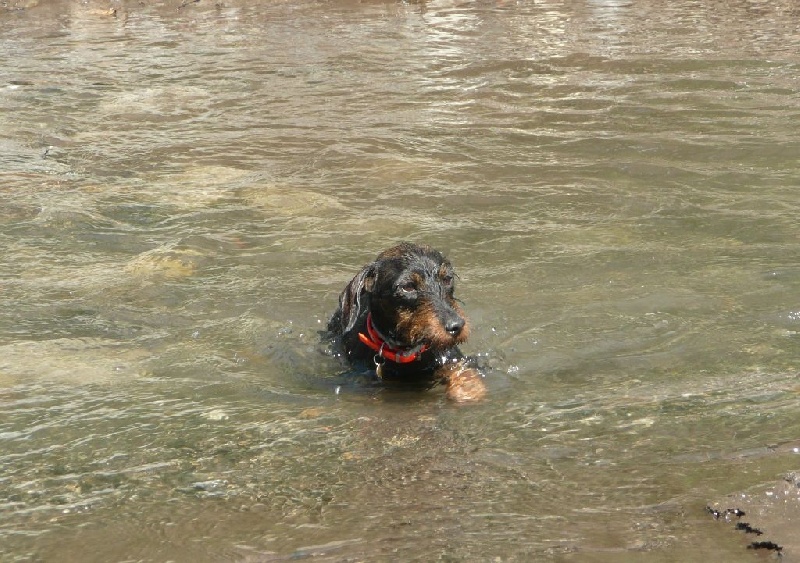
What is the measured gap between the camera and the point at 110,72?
54.3ft

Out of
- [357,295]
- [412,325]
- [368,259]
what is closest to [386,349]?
[412,325]

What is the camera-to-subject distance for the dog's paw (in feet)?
18.7

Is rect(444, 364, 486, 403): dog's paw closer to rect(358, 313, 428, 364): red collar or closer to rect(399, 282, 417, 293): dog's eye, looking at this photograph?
rect(358, 313, 428, 364): red collar

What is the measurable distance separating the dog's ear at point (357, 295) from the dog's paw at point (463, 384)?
2.12ft

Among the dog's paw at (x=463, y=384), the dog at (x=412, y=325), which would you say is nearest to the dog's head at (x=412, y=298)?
the dog at (x=412, y=325)

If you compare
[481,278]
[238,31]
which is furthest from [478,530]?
[238,31]

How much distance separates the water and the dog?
204mm

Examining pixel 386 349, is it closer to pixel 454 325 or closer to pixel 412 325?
pixel 412 325

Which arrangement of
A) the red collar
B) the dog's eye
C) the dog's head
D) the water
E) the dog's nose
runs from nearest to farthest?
the water < the dog's nose < the dog's head < the dog's eye < the red collar

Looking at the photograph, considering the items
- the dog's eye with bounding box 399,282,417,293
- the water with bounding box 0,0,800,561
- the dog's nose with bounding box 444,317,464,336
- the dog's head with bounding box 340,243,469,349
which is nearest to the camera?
the water with bounding box 0,0,800,561

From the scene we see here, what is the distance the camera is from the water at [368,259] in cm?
412

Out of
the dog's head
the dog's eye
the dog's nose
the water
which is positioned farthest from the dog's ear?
the dog's nose

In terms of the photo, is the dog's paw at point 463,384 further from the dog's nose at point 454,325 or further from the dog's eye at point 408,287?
the dog's eye at point 408,287

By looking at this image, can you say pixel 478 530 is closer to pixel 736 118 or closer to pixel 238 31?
pixel 736 118
